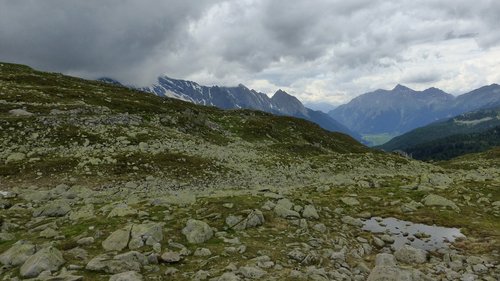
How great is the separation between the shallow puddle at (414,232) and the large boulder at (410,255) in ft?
4.67

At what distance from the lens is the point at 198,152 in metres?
41.1

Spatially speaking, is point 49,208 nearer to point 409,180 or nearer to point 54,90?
point 409,180

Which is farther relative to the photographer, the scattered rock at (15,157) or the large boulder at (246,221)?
the scattered rock at (15,157)

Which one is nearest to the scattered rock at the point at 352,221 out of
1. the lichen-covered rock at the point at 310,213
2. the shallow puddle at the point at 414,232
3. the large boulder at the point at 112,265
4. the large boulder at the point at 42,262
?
the shallow puddle at the point at 414,232

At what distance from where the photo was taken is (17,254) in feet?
40.2

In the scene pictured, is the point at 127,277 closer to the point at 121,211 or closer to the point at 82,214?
the point at 121,211

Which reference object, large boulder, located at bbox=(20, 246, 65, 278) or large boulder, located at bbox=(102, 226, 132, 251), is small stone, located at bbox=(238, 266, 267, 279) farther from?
large boulder, located at bbox=(20, 246, 65, 278)

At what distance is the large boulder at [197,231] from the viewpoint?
14164 mm

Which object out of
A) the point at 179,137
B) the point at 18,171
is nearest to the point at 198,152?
the point at 179,137

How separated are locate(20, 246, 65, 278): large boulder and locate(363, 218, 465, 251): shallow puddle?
509 inches

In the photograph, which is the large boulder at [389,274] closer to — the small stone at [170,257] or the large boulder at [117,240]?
the small stone at [170,257]

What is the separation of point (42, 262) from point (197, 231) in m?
5.42

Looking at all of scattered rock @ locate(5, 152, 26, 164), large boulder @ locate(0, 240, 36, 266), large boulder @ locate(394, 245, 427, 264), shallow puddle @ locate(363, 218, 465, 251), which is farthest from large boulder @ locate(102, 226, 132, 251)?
scattered rock @ locate(5, 152, 26, 164)

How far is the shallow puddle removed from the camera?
52.6ft
